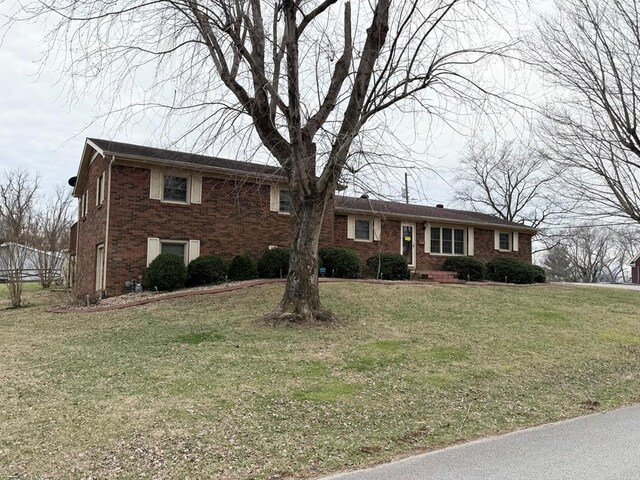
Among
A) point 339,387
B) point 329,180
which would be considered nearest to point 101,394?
point 339,387

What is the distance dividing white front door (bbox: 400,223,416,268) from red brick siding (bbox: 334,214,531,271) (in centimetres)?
18

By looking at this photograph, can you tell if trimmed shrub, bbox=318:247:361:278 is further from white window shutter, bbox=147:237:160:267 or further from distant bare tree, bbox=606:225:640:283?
distant bare tree, bbox=606:225:640:283

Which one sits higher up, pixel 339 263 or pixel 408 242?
pixel 408 242

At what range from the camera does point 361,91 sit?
31.2ft

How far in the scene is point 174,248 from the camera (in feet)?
51.6

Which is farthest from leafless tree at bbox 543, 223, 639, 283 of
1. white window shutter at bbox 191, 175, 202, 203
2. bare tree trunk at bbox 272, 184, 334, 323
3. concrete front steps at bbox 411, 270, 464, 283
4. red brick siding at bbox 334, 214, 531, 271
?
bare tree trunk at bbox 272, 184, 334, 323

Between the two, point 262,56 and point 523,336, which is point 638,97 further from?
point 262,56

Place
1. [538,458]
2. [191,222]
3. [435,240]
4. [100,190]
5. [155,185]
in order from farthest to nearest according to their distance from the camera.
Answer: [435,240]
[100,190]
[191,222]
[155,185]
[538,458]

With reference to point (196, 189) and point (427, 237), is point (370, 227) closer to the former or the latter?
point (427, 237)

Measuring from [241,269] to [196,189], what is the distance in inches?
118

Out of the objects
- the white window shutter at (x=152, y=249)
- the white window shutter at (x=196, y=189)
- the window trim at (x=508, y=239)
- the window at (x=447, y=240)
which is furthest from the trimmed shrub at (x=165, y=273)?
the window trim at (x=508, y=239)

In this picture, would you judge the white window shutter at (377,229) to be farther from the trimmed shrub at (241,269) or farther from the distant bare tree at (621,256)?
the distant bare tree at (621,256)

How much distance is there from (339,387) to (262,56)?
253 inches

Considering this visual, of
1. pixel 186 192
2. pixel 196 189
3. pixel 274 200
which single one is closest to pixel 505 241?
pixel 274 200
